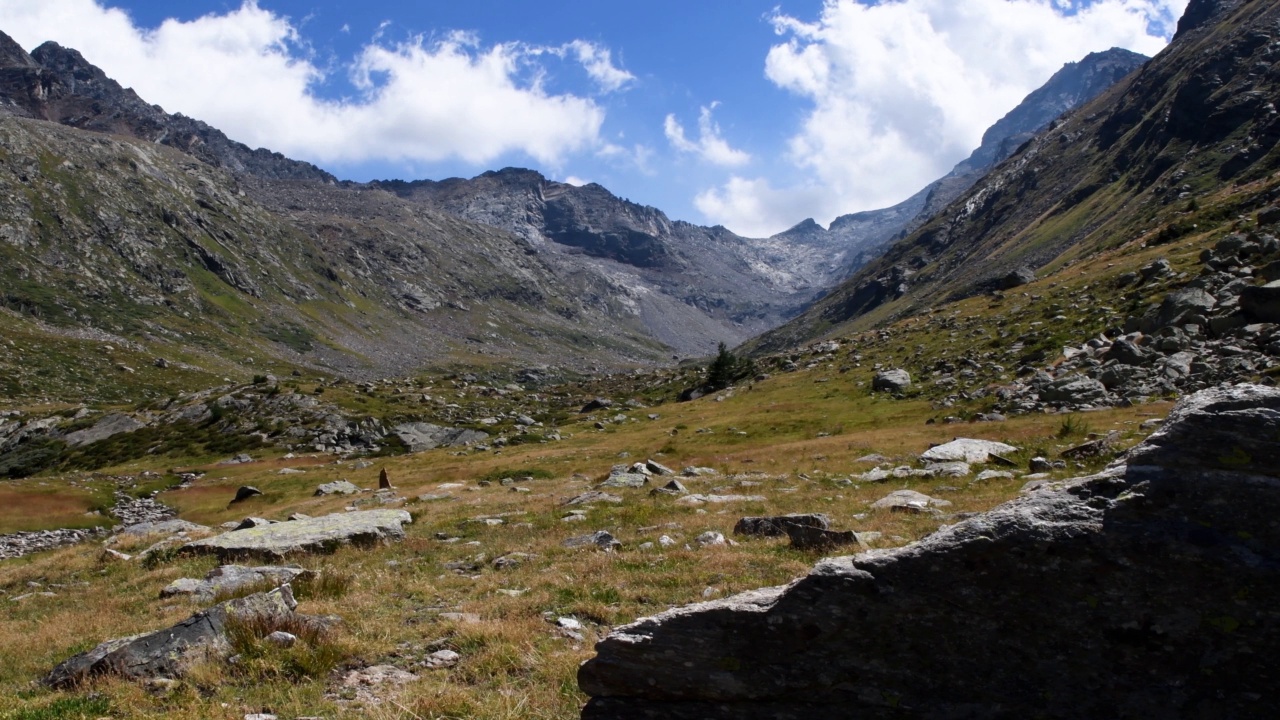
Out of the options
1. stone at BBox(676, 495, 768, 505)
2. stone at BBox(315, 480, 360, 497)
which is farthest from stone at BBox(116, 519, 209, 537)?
stone at BBox(676, 495, 768, 505)

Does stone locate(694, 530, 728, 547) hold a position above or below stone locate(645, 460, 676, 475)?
above

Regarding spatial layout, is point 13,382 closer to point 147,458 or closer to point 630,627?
point 147,458

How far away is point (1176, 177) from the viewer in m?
173

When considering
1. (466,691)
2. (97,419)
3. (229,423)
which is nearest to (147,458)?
(229,423)

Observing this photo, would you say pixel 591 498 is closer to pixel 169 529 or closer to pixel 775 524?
pixel 775 524

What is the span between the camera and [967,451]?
31109 mm

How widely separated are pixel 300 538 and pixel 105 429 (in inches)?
3789

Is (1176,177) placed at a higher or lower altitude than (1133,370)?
higher

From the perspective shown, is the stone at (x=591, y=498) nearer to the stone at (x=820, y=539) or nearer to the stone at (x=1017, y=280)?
the stone at (x=820, y=539)

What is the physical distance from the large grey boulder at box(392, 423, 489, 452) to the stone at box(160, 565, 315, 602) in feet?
226

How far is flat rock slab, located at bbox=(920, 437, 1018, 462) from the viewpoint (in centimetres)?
3017

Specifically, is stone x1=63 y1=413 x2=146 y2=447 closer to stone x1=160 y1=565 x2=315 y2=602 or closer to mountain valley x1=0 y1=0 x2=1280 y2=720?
mountain valley x1=0 y1=0 x2=1280 y2=720

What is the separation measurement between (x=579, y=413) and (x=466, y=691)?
103070 mm

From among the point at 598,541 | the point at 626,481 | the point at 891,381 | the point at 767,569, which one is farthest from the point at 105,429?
the point at 767,569
